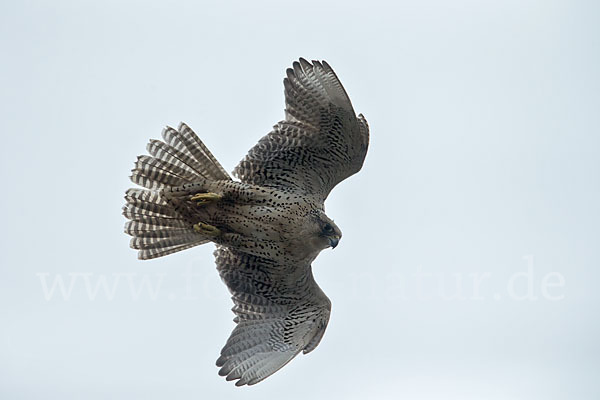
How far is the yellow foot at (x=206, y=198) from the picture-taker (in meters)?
12.6

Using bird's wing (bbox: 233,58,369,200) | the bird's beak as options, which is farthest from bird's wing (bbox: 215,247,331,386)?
bird's wing (bbox: 233,58,369,200)

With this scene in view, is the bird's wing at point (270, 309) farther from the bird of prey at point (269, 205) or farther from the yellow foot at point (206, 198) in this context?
the yellow foot at point (206, 198)

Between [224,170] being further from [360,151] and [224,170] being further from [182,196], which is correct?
[360,151]

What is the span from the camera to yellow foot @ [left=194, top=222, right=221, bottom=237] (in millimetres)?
12664

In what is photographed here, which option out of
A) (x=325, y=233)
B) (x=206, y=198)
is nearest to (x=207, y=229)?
(x=206, y=198)

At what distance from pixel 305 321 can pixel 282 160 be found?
2005 mm

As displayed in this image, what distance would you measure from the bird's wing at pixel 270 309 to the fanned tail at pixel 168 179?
0.69 meters

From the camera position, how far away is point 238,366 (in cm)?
1213

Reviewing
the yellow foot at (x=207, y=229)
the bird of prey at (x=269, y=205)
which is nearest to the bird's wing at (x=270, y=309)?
the bird of prey at (x=269, y=205)

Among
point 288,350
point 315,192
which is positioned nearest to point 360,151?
point 315,192

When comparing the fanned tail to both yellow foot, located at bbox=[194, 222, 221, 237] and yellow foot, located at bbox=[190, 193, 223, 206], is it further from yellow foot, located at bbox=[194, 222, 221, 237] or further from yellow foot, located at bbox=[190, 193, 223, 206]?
yellow foot, located at bbox=[190, 193, 223, 206]

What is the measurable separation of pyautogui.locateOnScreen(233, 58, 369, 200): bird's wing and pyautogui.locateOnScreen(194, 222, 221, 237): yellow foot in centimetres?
74

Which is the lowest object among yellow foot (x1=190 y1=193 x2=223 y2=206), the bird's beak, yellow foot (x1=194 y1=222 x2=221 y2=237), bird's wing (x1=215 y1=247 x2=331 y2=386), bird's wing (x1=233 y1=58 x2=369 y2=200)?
bird's wing (x1=215 y1=247 x2=331 y2=386)

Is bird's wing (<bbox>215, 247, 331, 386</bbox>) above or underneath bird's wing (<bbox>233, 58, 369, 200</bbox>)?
underneath
